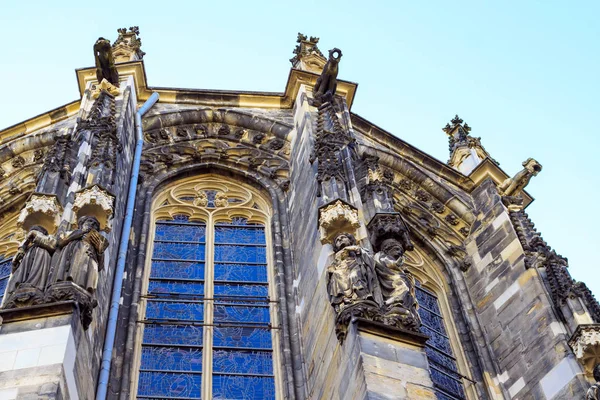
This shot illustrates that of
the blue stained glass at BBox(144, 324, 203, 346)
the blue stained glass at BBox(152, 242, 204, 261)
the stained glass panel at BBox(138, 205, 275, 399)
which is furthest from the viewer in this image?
the blue stained glass at BBox(152, 242, 204, 261)

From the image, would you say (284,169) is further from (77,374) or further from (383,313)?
(77,374)

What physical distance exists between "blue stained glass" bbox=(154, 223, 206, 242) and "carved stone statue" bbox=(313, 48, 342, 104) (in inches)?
116

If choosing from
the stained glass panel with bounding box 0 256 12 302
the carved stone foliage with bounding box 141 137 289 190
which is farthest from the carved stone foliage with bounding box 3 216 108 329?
the carved stone foliage with bounding box 141 137 289 190

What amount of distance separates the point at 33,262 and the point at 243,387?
10.6ft

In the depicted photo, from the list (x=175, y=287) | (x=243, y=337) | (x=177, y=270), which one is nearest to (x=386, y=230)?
(x=243, y=337)

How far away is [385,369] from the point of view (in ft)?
30.5

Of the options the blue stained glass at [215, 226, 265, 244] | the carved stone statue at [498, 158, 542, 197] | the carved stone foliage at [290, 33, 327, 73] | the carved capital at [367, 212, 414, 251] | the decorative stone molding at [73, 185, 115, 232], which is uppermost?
the carved stone foliage at [290, 33, 327, 73]

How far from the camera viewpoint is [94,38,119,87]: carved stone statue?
15125 mm

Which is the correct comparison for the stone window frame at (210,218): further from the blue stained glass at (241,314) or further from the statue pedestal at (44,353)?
the statue pedestal at (44,353)

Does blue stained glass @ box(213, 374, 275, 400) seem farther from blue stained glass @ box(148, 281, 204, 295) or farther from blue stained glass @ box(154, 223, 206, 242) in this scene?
blue stained glass @ box(154, 223, 206, 242)

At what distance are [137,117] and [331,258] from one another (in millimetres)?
5693

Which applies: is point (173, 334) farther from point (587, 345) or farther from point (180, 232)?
point (587, 345)

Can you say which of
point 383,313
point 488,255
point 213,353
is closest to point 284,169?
point 488,255

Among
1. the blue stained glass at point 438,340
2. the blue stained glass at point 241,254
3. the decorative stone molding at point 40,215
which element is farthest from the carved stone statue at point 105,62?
the blue stained glass at point 438,340
